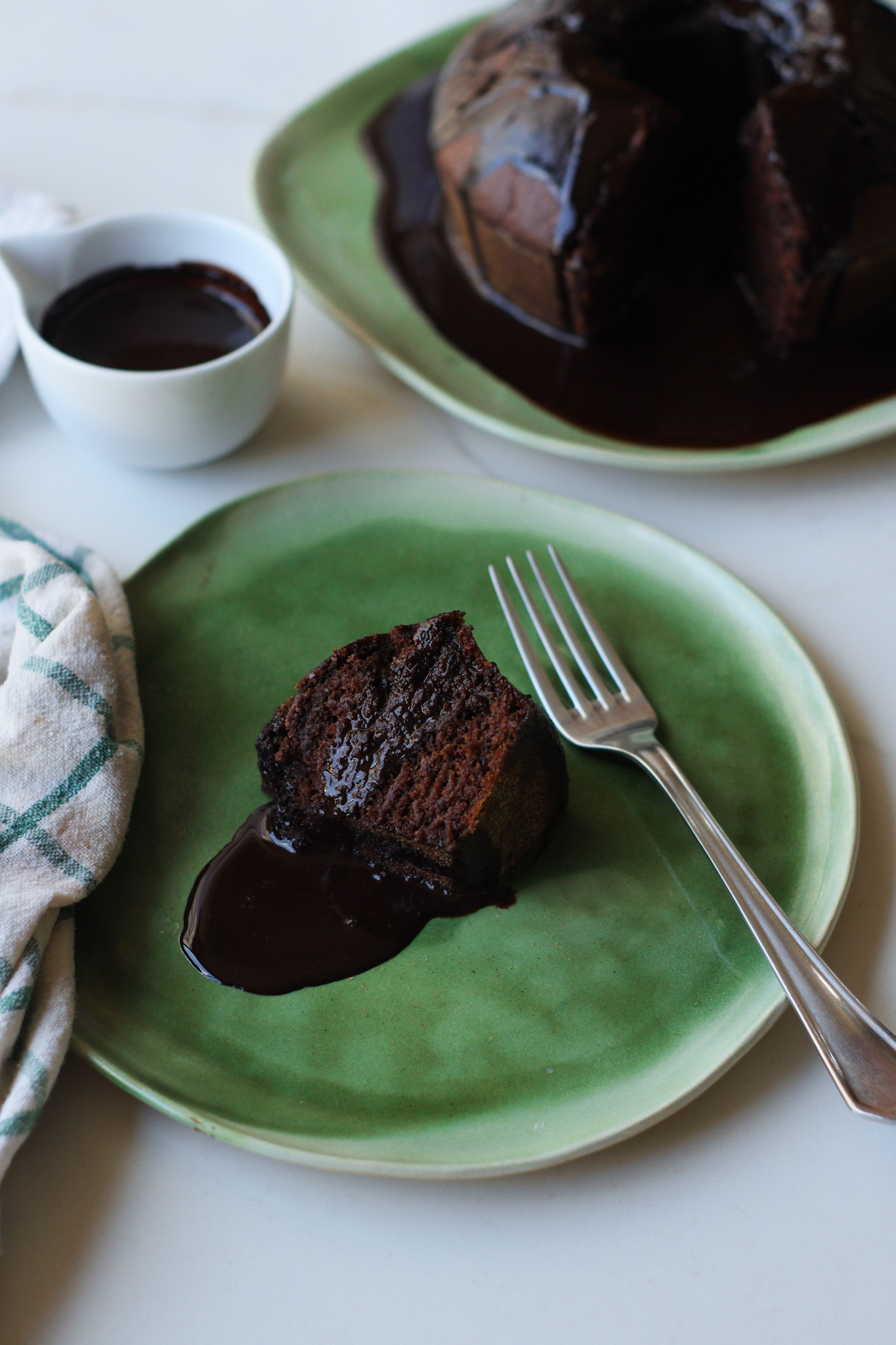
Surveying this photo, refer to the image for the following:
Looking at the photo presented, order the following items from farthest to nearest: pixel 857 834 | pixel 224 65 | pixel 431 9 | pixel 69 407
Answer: pixel 431 9 < pixel 224 65 < pixel 69 407 < pixel 857 834

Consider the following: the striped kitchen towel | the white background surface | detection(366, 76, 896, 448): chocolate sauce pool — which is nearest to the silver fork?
the white background surface

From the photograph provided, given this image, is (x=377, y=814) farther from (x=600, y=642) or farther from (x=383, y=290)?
(x=383, y=290)

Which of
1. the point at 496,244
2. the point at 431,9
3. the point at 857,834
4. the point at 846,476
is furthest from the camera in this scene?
the point at 431,9

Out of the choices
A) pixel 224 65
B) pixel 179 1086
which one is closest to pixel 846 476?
pixel 179 1086

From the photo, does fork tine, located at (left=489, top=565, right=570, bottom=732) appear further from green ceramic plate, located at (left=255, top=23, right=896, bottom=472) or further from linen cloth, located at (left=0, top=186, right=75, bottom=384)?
linen cloth, located at (left=0, top=186, right=75, bottom=384)

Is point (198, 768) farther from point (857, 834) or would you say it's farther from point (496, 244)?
point (496, 244)

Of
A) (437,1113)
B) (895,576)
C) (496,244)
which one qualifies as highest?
(496,244)

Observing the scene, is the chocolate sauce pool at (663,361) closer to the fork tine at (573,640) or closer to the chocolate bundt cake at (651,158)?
the chocolate bundt cake at (651,158)

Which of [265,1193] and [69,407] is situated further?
[69,407]
